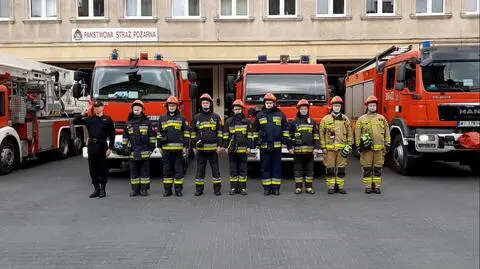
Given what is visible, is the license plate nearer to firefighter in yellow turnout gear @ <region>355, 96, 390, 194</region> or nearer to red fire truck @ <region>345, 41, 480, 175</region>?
red fire truck @ <region>345, 41, 480, 175</region>

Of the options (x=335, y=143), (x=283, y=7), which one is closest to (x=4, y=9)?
(x=283, y=7)

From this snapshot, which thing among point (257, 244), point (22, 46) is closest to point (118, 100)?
point (257, 244)

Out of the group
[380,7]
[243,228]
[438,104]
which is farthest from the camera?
[380,7]

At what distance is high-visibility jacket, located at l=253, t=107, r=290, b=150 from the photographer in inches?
371

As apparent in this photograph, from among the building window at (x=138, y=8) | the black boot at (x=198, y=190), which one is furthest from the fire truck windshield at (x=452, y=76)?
the building window at (x=138, y=8)

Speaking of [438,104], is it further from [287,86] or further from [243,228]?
[243,228]

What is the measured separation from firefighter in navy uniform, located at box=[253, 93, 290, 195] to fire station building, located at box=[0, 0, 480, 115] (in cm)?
1332

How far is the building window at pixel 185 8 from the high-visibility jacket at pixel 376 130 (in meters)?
14.7

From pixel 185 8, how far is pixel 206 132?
14703mm

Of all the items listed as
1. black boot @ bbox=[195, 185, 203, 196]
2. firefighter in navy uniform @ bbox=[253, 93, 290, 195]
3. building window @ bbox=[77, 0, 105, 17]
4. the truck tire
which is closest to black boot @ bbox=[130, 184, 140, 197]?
black boot @ bbox=[195, 185, 203, 196]

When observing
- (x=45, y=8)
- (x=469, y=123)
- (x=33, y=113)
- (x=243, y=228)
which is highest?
(x=45, y=8)

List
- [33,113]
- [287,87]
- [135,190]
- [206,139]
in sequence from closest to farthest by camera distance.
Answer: [206,139]
[135,190]
[287,87]
[33,113]

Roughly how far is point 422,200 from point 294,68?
13.8 feet

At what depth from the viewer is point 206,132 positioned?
9.40 m
